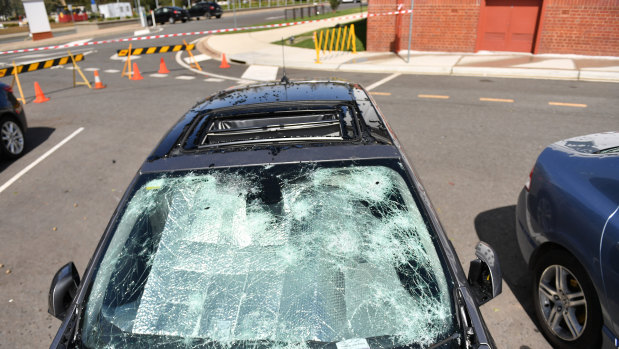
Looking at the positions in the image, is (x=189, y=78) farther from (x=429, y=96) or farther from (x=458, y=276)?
(x=458, y=276)

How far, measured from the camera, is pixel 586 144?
357 cm

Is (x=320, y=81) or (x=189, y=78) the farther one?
(x=189, y=78)

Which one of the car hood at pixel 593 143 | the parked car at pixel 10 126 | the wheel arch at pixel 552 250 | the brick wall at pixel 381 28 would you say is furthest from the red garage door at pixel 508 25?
the parked car at pixel 10 126

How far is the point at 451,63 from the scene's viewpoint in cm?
1455

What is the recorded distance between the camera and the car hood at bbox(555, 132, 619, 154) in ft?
11.0

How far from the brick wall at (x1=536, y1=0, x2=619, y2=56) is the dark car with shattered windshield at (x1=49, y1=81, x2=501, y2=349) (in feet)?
49.7

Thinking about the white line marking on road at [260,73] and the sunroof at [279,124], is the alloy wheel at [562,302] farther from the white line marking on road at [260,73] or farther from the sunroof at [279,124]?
the white line marking on road at [260,73]

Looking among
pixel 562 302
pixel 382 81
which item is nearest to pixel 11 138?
pixel 562 302

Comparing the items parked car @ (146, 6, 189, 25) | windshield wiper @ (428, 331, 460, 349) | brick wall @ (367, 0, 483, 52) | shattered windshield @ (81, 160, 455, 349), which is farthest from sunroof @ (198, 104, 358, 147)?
parked car @ (146, 6, 189, 25)

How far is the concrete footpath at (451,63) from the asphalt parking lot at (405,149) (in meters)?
0.91

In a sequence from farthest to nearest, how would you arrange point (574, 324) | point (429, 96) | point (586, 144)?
point (429, 96) → point (586, 144) → point (574, 324)

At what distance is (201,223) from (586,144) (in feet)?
10.3

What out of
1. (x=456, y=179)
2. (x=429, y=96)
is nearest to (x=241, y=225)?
(x=456, y=179)

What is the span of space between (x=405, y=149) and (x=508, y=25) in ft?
35.9
